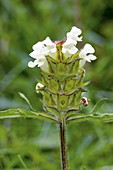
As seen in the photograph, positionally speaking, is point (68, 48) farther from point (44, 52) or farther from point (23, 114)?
point (23, 114)

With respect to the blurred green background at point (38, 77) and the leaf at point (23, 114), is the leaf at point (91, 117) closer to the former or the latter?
the leaf at point (23, 114)

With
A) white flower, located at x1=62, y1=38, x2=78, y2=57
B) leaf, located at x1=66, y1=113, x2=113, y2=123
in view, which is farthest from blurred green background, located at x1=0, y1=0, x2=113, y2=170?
white flower, located at x1=62, y1=38, x2=78, y2=57

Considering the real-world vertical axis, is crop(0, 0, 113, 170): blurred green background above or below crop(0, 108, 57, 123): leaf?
above

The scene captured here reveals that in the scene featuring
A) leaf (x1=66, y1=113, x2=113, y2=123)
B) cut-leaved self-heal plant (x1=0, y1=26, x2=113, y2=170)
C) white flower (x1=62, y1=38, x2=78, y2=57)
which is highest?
white flower (x1=62, y1=38, x2=78, y2=57)

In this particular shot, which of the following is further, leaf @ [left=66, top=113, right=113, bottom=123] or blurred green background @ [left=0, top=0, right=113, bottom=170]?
blurred green background @ [left=0, top=0, right=113, bottom=170]

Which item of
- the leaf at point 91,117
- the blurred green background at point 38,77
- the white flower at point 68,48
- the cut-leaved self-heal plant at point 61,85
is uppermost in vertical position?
the blurred green background at point 38,77

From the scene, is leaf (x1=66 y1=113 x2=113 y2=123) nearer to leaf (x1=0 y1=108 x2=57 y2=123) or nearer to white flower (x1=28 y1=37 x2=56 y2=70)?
leaf (x1=0 y1=108 x2=57 y2=123)

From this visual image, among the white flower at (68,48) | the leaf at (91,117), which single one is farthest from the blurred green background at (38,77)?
the white flower at (68,48)

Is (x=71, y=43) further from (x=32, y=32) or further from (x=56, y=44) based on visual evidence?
(x=32, y=32)

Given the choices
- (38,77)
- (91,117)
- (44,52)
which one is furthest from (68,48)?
(38,77)
